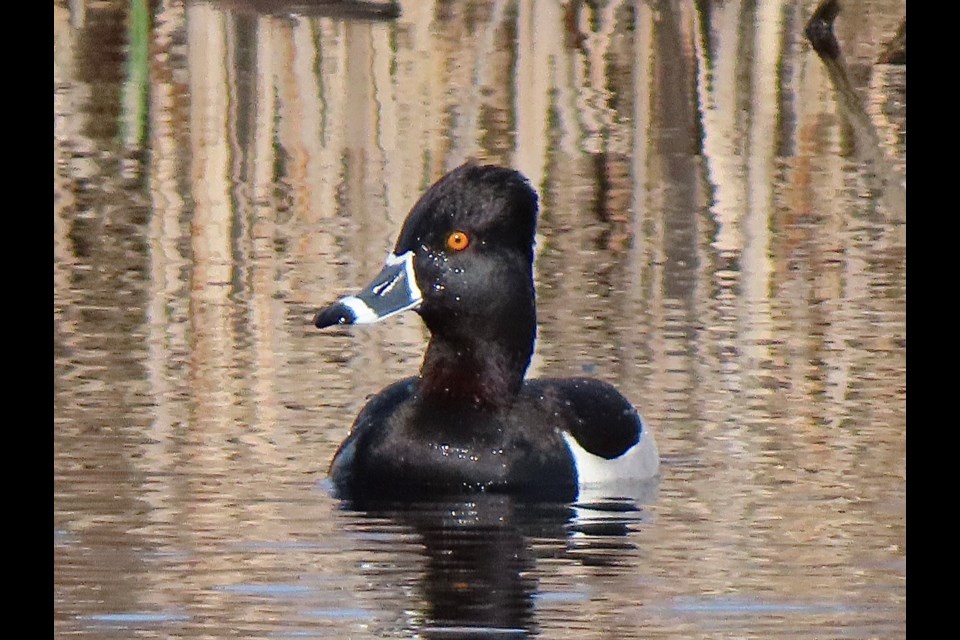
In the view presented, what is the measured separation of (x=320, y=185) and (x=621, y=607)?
20.1 ft

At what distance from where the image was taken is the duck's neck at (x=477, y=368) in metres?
8.28

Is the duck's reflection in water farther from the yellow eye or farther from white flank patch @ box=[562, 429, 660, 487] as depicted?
the yellow eye

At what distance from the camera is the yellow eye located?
8.23m

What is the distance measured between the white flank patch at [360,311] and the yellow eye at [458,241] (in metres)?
0.37

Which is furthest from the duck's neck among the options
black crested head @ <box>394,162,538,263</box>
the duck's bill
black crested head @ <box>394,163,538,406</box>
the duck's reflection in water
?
the duck's reflection in water

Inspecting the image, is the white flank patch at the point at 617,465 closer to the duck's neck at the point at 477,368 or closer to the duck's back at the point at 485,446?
the duck's back at the point at 485,446

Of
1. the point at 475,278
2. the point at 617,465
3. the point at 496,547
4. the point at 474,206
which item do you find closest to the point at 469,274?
the point at 475,278

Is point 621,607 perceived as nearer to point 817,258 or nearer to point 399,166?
point 817,258

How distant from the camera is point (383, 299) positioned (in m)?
8.14

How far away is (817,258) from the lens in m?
10.8

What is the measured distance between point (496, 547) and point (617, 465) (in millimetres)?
1174

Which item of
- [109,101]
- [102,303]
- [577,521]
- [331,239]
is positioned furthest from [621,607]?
[109,101]

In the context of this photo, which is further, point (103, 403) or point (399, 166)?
point (399, 166)

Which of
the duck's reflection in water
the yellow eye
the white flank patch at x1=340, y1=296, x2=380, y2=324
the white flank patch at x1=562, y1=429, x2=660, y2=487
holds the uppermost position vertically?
the yellow eye
